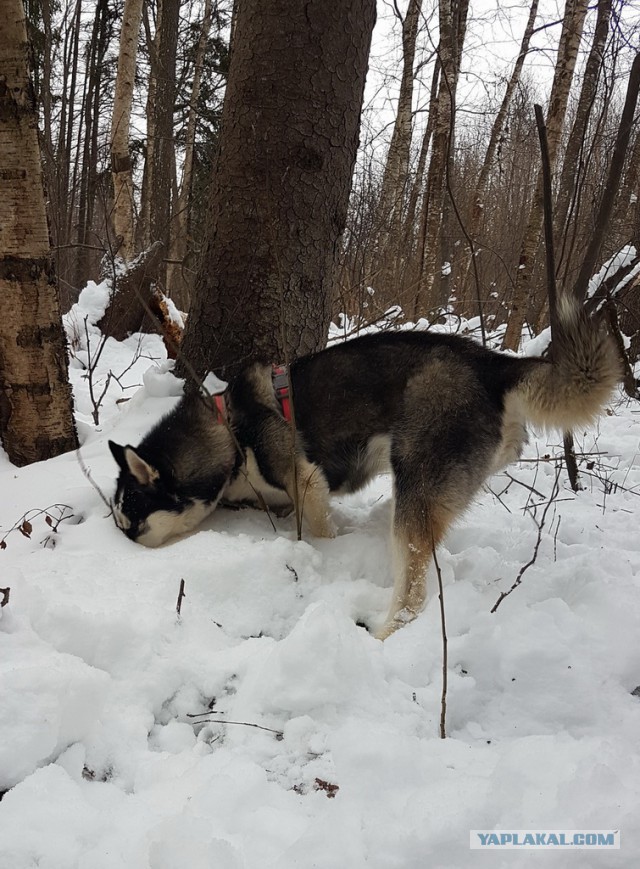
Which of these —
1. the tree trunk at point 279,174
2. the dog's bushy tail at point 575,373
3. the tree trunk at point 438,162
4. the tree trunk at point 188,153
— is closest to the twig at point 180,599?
the dog's bushy tail at point 575,373

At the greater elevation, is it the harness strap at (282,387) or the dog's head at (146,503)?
the harness strap at (282,387)

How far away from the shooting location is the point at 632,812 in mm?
1308

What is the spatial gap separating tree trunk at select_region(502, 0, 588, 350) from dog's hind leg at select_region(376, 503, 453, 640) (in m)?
6.85

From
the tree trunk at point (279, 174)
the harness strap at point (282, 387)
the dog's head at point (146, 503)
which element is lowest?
the dog's head at point (146, 503)

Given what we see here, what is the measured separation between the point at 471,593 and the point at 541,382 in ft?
3.63

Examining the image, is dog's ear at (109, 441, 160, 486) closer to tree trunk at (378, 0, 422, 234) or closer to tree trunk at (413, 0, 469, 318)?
tree trunk at (413, 0, 469, 318)

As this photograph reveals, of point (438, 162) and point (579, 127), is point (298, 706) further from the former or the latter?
point (438, 162)

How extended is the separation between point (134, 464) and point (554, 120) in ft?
29.1

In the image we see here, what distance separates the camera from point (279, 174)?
382cm

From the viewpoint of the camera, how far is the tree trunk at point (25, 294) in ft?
10.9

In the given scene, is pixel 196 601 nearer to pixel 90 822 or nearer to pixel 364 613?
pixel 364 613

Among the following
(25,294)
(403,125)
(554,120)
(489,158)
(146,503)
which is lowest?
(146,503)

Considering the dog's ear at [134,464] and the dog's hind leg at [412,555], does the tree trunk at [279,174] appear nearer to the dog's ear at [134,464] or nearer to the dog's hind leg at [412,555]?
the dog's ear at [134,464]

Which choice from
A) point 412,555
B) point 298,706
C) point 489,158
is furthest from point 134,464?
point 489,158
